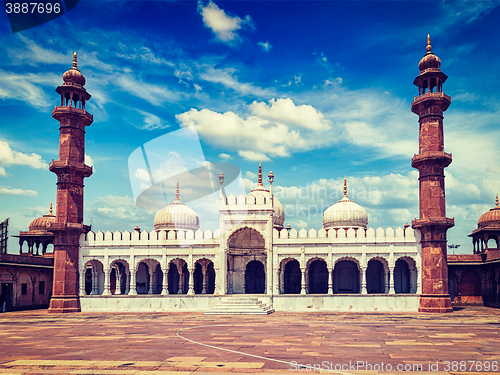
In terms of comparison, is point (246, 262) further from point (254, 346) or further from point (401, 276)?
point (254, 346)

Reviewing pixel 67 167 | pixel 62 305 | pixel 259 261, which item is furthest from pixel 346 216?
pixel 62 305

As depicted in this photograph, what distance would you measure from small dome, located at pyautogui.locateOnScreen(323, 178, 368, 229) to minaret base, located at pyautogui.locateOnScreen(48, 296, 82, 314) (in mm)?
23046

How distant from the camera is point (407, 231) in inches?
1277

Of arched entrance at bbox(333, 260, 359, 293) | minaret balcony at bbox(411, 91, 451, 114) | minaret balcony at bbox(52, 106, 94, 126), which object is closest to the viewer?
minaret balcony at bbox(411, 91, 451, 114)

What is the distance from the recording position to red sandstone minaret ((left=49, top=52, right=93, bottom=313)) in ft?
107

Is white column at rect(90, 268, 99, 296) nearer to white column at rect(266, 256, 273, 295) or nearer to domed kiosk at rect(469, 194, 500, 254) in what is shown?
white column at rect(266, 256, 273, 295)

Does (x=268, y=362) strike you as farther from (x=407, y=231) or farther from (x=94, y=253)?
(x=94, y=253)

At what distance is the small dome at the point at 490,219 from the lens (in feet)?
136

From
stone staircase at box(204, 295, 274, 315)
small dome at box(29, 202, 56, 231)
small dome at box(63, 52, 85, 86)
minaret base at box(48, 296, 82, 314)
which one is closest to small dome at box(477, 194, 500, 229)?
stone staircase at box(204, 295, 274, 315)

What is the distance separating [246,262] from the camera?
37.1 m

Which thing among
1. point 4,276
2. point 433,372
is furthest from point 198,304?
point 433,372

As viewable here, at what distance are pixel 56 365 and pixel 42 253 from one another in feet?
123

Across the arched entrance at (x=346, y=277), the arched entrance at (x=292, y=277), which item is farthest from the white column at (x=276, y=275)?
the arched entrance at (x=346, y=277)

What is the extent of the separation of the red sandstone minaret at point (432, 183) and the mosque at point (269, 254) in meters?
0.07
